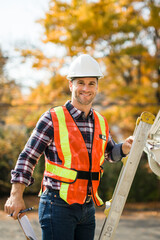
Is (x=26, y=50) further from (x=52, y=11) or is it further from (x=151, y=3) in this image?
(x=151, y=3)

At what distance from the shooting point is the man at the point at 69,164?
223 cm

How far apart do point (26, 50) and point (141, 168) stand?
430 centimetres

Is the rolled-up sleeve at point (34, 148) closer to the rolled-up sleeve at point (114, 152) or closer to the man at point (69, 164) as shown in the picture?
the man at point (69, 164)

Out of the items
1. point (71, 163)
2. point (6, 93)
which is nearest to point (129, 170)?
point (71, 163)

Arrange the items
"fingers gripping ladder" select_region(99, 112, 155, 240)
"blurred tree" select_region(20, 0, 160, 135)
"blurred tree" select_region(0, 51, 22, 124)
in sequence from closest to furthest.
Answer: "fingers gripping ladder" select_region(99, 112, 155, 240)
"blurred tree" select_region(20, 0, 160, 135)
"blurred tree" select_region(0, 51, 22, 124)

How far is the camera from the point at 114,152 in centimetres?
274

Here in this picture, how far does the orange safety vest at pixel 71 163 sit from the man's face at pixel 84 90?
131 mm

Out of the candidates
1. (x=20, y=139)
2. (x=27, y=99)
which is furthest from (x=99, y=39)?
(x=20, y=139)

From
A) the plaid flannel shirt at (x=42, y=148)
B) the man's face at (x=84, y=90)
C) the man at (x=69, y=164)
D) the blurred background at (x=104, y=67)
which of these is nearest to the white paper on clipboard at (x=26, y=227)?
the man at (x=69, y=164)

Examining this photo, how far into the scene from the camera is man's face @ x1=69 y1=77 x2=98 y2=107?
2441mm

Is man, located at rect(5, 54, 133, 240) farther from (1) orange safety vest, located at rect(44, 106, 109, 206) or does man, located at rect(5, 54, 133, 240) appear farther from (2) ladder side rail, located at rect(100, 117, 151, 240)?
(2) ladder side rail, located at rect(100, 117, 151, 240)

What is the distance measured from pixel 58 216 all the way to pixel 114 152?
2.51 ft

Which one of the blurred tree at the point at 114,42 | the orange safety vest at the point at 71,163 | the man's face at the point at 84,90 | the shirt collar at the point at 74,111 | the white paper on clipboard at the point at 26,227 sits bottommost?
the white paper on clipboard at the point at 26,227

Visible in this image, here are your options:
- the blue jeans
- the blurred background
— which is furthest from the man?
the blurred background
